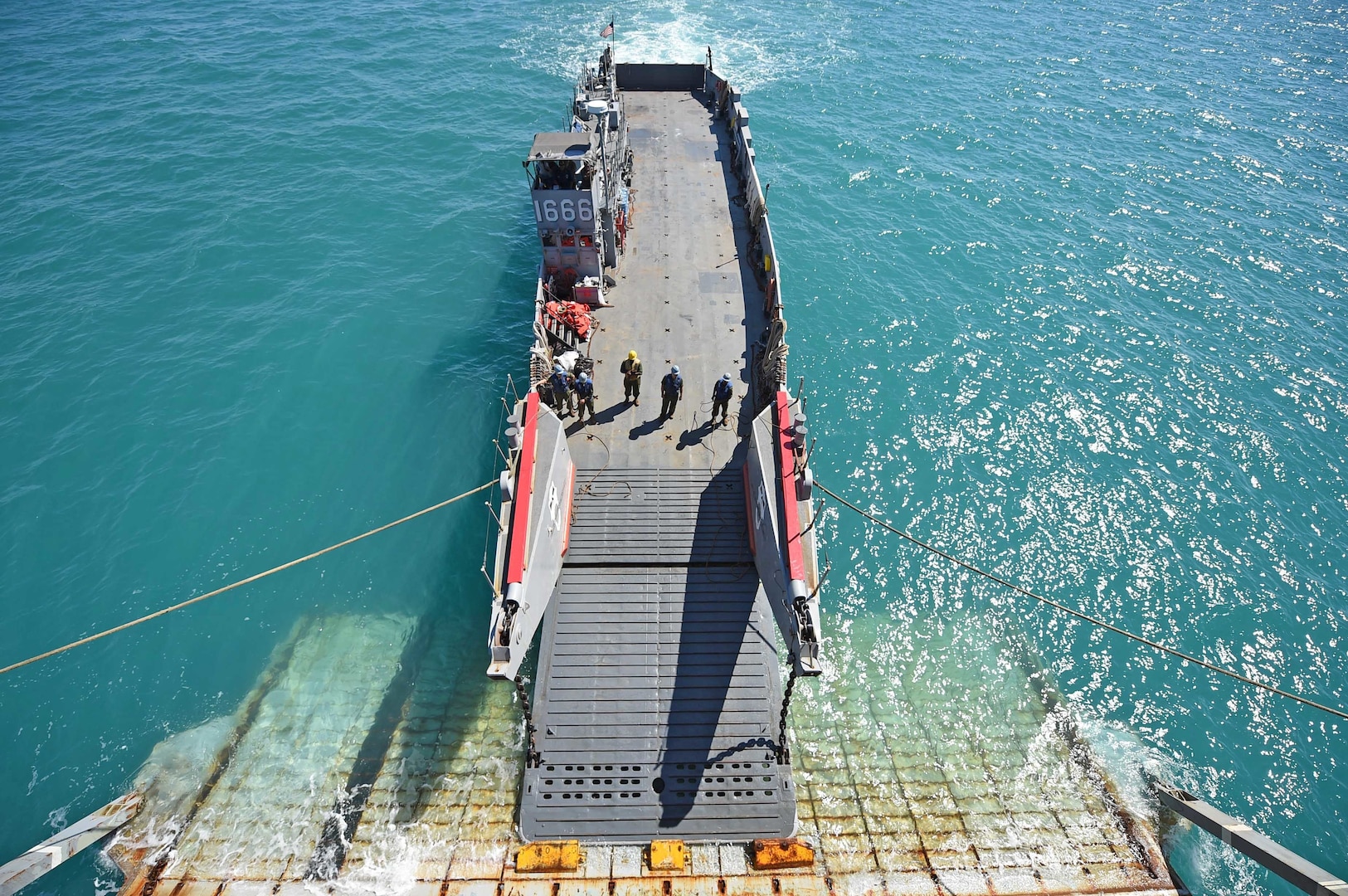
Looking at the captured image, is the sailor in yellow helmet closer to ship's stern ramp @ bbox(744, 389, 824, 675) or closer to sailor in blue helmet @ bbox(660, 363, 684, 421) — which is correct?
sailor in blue helmet @ bbox(660, 363, 684, 421)

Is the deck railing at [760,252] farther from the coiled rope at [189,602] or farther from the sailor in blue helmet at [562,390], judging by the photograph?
the coiled rope at [189,602]

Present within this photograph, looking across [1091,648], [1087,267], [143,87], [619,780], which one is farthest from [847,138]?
[143,87]

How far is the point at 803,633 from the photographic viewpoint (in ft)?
43.6

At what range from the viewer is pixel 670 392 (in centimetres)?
1838

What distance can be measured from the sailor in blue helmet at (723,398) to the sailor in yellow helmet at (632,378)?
7.74ft

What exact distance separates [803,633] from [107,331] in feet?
108

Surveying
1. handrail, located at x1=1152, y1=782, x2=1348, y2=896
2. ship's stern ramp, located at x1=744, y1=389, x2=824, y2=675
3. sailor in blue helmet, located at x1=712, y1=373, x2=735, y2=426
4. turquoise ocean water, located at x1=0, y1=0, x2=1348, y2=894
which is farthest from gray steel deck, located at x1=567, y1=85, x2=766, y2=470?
handrail, located at x1=1152, y1=782, x2=1348, y2=896

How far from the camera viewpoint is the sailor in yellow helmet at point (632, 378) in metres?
18.6

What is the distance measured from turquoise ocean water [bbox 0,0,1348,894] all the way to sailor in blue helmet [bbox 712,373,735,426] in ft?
20.3

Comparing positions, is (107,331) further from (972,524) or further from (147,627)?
(972,524)

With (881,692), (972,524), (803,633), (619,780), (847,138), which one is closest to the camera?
(803,633)

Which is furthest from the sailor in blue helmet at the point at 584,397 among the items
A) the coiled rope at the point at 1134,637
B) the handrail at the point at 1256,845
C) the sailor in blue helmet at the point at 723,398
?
the handrail at the point at 1256,845

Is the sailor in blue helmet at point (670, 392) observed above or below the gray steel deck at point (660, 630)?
above

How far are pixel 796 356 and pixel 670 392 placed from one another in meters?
11.3
